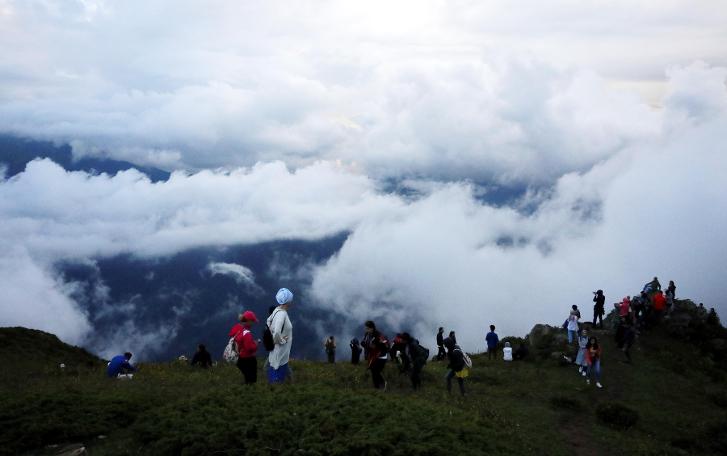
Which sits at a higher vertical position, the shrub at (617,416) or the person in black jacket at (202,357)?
the person in black jacket at (202,357)

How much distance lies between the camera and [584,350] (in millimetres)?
30078

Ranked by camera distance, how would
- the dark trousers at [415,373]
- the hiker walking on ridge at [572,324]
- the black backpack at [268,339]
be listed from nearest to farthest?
the black backpack at [268,339] → the dark trousers at [415,373] → the hiker walking on ridge at [572,324]

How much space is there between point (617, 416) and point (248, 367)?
660 inches

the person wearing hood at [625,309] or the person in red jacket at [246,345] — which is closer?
the person in red jacket at [246,345]

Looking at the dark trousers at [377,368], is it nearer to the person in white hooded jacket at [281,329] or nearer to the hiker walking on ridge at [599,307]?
the person in white hooded jacket at [281,329]

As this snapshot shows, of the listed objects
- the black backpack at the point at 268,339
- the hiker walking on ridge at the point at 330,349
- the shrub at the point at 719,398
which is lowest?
the shrub at the point at 719,398

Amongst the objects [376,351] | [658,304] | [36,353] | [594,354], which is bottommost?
[594,354]

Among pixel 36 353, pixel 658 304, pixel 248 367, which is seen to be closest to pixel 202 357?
pixel 36 353

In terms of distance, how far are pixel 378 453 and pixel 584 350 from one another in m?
20.5

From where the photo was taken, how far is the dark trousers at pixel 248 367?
61.5 ft

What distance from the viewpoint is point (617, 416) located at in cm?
2353

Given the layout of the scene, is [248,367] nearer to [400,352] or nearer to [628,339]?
[400,352]

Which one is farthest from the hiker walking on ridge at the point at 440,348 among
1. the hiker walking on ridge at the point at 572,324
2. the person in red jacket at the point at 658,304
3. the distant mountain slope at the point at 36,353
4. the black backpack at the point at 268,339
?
the distant mountain slope at the point at 36,353

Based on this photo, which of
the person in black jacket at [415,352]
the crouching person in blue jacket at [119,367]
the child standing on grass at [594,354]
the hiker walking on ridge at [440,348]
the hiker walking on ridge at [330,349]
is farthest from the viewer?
the hiker walking on ridge at [440,348]
